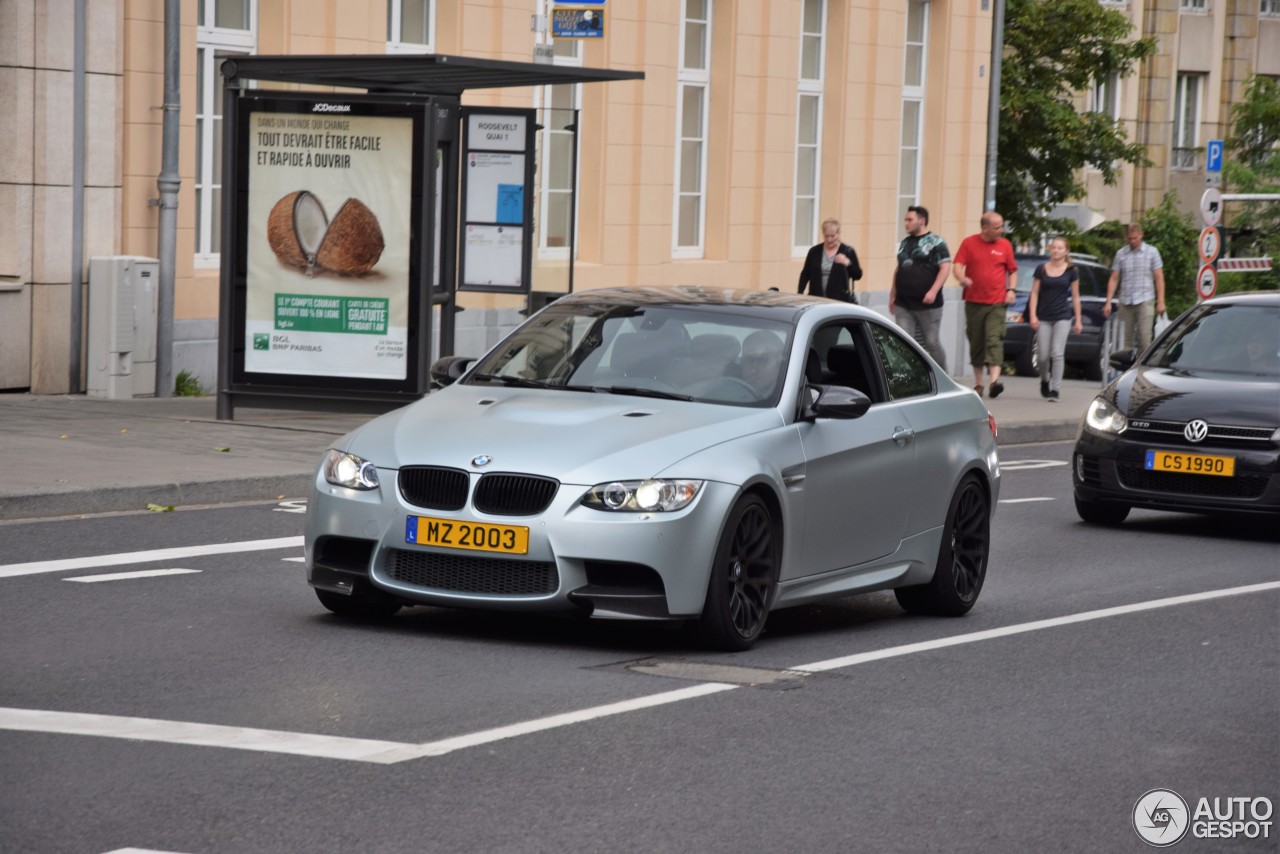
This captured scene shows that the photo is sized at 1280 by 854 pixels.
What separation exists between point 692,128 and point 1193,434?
14.0 m

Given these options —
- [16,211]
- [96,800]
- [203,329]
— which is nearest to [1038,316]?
[203,329]

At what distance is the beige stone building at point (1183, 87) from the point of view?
181 feet

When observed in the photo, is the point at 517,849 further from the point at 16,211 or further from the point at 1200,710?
the point at 16,211

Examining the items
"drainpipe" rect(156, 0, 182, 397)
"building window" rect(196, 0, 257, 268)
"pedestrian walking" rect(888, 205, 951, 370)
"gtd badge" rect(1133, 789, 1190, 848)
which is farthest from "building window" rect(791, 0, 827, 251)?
"gtd badge" rect(1133, 789, 1190, 848)

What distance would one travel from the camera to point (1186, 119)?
190 feet

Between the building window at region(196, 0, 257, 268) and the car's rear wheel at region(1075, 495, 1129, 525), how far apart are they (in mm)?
8775

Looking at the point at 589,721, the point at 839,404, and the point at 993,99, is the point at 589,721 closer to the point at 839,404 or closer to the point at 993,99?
the point at 839,404

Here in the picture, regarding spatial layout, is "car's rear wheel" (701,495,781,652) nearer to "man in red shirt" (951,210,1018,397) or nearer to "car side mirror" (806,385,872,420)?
"car side mirror" (806,385,872,420)

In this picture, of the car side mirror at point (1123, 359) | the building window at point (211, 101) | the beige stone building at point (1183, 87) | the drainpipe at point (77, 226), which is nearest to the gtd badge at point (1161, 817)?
the car side mirror at point (1123, 359)

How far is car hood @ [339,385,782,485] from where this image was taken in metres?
8.36

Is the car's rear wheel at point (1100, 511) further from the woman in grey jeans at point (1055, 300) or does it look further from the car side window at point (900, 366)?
the woman in grey jeans at point (1055, 300)

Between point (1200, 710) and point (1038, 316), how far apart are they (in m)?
17.0

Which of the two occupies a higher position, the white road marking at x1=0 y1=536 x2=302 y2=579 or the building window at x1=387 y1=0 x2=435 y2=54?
the building window at x1=387 y1=0 x2=435 y2=54

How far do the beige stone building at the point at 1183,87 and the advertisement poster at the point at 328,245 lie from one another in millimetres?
39274
